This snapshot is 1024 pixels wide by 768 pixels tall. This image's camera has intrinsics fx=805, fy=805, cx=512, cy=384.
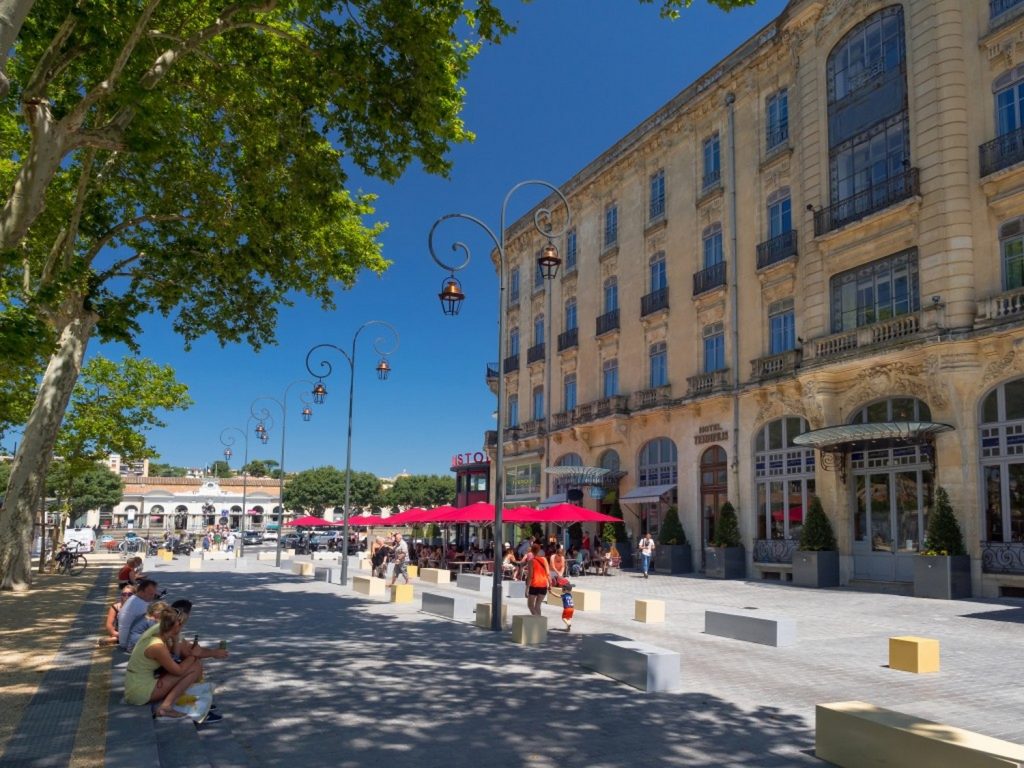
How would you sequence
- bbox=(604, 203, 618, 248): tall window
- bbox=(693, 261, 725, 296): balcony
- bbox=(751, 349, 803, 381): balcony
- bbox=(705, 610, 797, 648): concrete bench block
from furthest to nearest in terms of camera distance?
1. bbox=(604, 203, 618, 248): tall window
2. bbox=(693, 261, 725, 296): balcony
3. bbox=(751, 349, 803, 381): balcony
4. bbox=(705, 610, 797, 648): concrete bench block

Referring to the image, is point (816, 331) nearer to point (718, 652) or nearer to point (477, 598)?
point (477, 598)

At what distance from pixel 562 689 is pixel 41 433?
15924mm

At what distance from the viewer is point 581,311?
128 ft

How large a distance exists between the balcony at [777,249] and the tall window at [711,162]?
171 inches

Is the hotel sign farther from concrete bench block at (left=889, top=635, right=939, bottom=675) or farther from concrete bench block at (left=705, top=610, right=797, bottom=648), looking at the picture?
concrete bench block at (left=889, top=635, right=939, bottom=675)

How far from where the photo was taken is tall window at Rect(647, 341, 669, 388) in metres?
32.4

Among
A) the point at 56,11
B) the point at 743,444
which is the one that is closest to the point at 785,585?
the point at 743,444

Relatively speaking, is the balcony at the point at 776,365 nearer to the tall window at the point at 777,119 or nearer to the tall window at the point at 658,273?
the tall window at the point at 658,273

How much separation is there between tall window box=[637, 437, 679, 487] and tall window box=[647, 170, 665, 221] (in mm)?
9494

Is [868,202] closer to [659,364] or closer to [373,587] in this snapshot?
[659,364]

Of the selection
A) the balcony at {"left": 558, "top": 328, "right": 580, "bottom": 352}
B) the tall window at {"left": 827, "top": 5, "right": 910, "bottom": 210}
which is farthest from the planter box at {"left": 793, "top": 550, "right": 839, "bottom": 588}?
the balcony at {"left": 558, "top": 328, "right": 580, "bottom": 352}

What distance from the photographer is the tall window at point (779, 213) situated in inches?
1059

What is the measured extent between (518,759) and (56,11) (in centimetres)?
1194

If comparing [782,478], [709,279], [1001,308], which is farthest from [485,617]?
[709,279]
